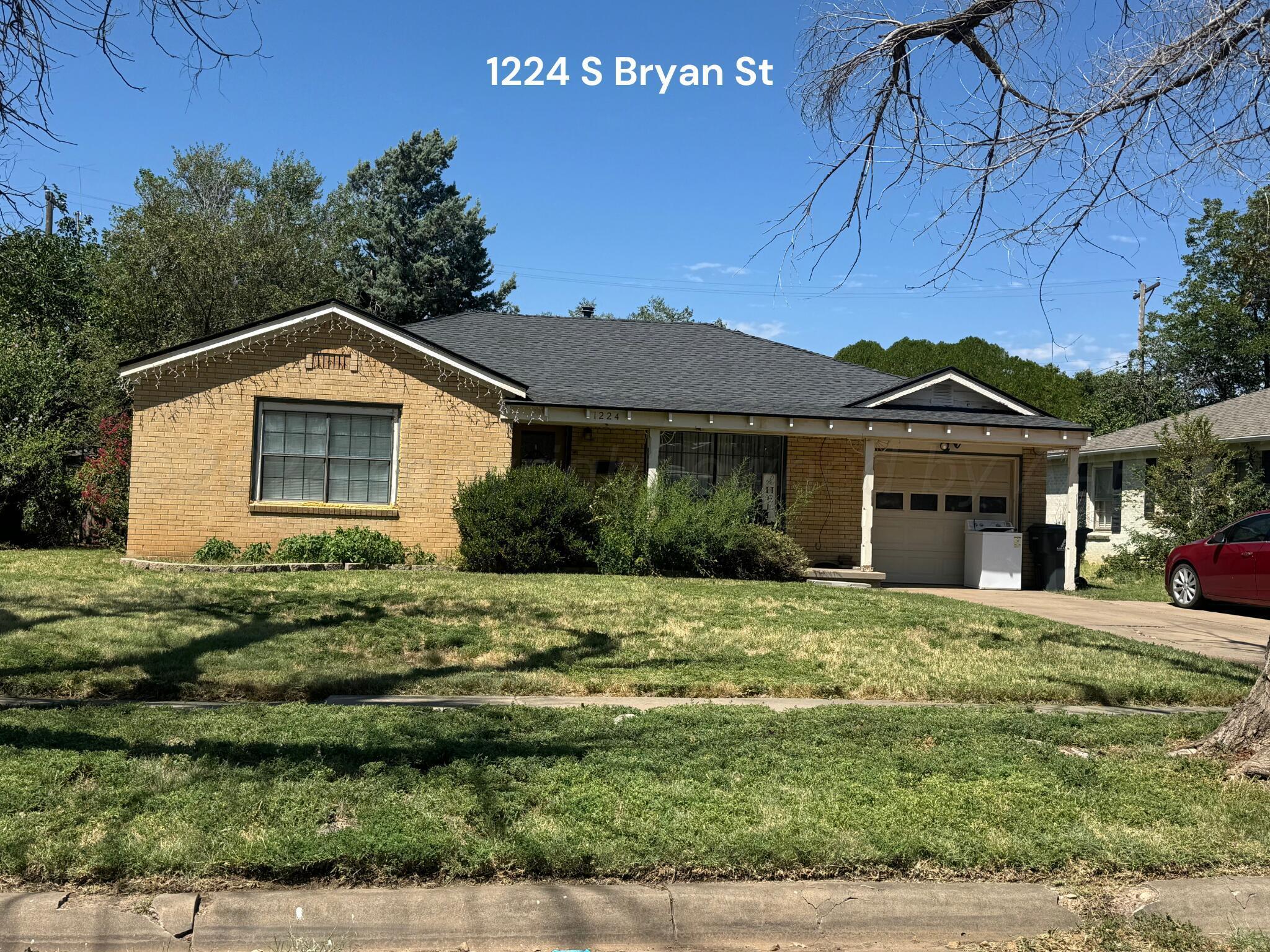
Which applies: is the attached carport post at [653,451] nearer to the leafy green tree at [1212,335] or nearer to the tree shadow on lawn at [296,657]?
the tree shadow on lawn at [296,657]

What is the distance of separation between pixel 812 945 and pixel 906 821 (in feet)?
3.17

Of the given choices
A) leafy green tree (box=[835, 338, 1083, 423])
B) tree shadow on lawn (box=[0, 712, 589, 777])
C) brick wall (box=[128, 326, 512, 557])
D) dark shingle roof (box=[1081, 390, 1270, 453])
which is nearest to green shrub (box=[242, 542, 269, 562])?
brick wall (box=[128, 326, 512, 557])

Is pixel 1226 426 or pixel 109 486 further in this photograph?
pixel 1226 426

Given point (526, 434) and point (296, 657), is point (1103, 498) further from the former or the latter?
point (296, 657)

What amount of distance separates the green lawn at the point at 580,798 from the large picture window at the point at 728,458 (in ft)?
36.8

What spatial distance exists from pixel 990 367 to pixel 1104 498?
17526mm

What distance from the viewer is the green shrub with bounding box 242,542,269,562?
14609mm

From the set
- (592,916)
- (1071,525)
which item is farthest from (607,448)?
(592,916)

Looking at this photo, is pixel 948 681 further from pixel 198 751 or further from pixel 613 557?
pixel 613 557

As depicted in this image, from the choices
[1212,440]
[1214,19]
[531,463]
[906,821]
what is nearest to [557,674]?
[906,821]

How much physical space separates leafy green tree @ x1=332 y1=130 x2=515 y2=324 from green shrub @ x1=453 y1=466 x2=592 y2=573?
26968 millimetres

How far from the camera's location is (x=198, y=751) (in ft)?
17.8

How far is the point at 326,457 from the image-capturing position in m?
15.4

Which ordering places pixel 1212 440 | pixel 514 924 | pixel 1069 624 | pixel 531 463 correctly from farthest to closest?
pixel 1212 440 < pixel 531 463 < pixel 1069 624 < pixel 514 924
